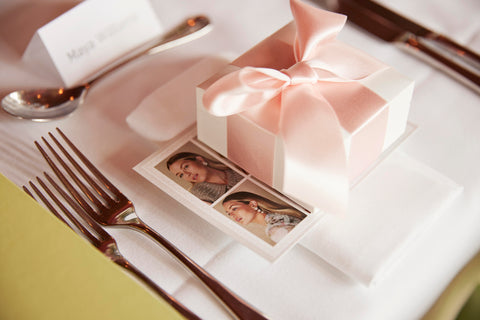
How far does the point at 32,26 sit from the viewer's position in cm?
85

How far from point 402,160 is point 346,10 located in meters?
0.32

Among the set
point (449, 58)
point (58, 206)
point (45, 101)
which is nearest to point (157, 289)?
point (58, 206)

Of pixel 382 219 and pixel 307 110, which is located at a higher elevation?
pixel 307 110

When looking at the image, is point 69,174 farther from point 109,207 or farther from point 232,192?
point 232,192

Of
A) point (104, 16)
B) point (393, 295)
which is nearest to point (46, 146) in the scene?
point (104, 16)

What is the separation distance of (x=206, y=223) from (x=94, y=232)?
12 centimetres

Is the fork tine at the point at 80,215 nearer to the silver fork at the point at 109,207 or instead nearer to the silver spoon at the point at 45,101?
the silver fork at the point at 109,207

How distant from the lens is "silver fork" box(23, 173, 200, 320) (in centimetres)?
52

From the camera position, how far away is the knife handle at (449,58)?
0.77 meters

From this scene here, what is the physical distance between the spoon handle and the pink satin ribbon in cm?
28

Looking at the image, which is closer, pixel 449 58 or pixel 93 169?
pixel 93 169

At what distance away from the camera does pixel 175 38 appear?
2.71 ft

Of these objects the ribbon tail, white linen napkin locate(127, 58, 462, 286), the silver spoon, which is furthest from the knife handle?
the silver spoon

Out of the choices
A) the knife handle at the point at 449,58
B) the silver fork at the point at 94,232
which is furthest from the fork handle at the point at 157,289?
the knife handle at the point at 449,58
